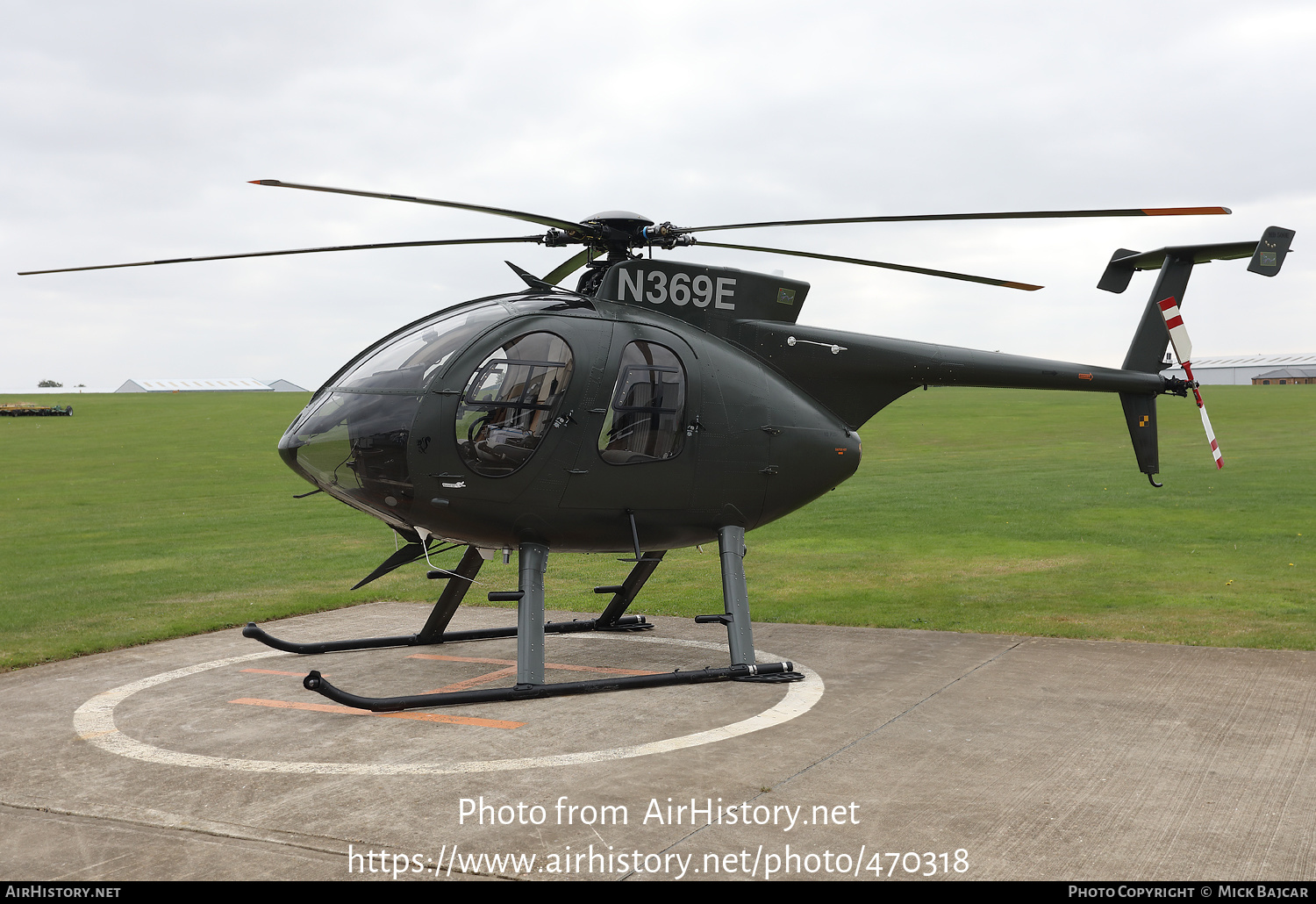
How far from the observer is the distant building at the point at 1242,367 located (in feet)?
426

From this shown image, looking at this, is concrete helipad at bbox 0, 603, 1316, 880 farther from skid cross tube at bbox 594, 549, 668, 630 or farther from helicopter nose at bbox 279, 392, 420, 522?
helicopter nose at bbox 279, 392, 420, 522

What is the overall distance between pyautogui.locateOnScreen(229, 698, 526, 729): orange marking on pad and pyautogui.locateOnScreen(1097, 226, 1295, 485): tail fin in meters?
7.27

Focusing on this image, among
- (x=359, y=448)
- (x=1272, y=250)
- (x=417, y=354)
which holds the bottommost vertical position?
(x=359, y=448)

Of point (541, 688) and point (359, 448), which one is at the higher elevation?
point (359, 448)

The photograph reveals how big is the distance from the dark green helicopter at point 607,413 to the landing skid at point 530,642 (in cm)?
2

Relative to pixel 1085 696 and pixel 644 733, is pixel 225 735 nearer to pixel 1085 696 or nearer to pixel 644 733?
pixel 644 733

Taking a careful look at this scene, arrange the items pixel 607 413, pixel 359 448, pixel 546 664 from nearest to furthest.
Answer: pixel 359 448 → pixel 607 413 → pixel 546 664

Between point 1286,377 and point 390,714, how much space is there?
440ft

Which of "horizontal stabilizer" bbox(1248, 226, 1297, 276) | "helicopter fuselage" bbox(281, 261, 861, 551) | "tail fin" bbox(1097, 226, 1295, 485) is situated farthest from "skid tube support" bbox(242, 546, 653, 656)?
"horizontal stabilizer" bbox(1248, 226, 1297, 276)

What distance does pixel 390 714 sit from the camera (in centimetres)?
763

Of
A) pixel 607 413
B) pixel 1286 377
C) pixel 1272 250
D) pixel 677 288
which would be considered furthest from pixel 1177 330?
pixel 1286 377

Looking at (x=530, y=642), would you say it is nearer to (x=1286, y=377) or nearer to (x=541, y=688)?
(x=541, y=688)

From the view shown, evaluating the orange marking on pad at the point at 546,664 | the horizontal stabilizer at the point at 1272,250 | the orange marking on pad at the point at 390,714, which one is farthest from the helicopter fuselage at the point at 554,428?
the horizontal stabilizer at the point at 1272,250

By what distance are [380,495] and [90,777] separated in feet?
8.83
